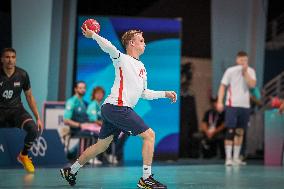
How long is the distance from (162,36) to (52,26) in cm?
239

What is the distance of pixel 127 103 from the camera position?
687 centimetres

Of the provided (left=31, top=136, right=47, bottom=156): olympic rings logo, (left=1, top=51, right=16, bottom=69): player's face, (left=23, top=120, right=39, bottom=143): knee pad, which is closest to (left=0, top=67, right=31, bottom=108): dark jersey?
(left=1, top=51, right=16, bottom=69): player's face

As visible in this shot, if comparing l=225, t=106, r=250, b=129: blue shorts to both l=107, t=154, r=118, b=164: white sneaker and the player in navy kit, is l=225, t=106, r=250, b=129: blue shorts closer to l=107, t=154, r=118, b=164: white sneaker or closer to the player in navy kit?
l=107, t=154, r=118, b=164: white sneaker

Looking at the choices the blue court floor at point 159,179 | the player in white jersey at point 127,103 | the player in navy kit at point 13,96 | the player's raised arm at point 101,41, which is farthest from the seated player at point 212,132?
the player's raised arm at point 101,41

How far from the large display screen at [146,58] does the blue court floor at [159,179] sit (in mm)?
3375

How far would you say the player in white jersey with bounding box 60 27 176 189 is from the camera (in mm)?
6719

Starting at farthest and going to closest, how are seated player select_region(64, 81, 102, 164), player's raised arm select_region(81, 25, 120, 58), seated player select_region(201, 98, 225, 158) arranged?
1. seated player select_region(201, 98, 225, 158)
2. seated player select_region(64, 81, 102, 164)
3. player's raised arm select_region(81, 25, 120, 58)

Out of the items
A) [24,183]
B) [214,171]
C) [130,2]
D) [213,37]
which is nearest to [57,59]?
[130,2]

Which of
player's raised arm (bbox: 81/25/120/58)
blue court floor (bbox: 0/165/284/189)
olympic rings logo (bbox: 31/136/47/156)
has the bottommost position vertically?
blue court floor (bbox: 0/165/284/189)

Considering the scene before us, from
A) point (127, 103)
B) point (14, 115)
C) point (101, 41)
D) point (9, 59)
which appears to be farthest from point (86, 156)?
point (9, 59)

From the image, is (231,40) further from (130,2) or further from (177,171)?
(177,171)

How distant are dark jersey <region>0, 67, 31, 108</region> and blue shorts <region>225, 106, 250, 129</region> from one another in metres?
3.89

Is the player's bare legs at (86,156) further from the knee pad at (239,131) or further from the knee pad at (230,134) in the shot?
the knee pad at (239,131)

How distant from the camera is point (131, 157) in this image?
13023 millimetres
